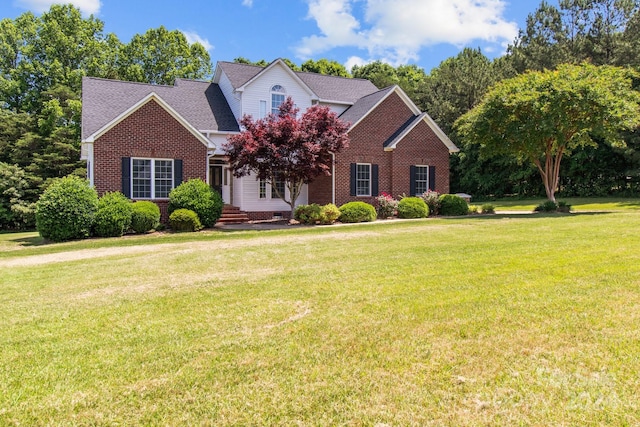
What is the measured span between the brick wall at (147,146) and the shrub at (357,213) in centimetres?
595

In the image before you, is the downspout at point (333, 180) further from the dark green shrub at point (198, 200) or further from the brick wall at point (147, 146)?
the brick wall at point (147, 146)

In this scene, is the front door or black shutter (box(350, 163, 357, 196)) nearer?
black shutter (box(350, 163, 357, 196))

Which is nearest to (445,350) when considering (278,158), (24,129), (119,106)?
(278,158)

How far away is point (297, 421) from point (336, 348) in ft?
3.85

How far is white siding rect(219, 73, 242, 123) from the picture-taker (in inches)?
814

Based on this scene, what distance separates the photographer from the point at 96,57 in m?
40.9

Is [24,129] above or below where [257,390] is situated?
above

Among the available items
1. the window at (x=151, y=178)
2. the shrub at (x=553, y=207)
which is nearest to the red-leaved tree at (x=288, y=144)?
the window at (x=151, y=178)

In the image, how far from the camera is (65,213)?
1392 cm

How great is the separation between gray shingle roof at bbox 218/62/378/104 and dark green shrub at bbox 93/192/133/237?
8677 mm

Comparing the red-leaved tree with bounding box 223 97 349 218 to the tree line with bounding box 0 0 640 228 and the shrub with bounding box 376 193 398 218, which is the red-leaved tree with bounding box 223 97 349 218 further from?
the tree line with bounding box 0 0 640 228

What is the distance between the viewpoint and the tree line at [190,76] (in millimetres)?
29391

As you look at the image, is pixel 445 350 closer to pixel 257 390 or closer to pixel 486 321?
pixel 486 321

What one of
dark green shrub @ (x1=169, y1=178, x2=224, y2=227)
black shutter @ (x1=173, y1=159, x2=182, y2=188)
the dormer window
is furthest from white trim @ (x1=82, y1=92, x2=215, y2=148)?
the dormer window
